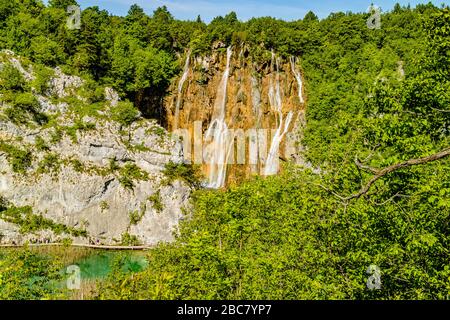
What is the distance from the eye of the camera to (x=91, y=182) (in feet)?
156

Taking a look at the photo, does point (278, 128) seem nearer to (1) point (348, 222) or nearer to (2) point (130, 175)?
(2) point (130, 175)

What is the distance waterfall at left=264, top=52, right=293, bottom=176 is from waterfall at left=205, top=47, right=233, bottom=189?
578cm

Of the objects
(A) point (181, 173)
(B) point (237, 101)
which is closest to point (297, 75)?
(B) point (237, 101)

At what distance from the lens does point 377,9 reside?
78.0 m

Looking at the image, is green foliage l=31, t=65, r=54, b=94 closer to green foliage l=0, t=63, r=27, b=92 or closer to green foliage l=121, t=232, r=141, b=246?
green foliage l=0, t=63, r=27, b=92

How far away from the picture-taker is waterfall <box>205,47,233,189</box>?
58.2 metres

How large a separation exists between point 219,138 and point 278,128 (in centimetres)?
859

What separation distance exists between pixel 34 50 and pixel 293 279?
2140 inches

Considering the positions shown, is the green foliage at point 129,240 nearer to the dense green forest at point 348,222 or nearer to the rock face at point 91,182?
the rock face at point 91,182

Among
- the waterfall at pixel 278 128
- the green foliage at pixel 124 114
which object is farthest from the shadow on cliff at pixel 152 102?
the waterfall at pixel 278 128

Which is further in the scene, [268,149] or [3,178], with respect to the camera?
[268,149]

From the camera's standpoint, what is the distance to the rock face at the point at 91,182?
45.3m
